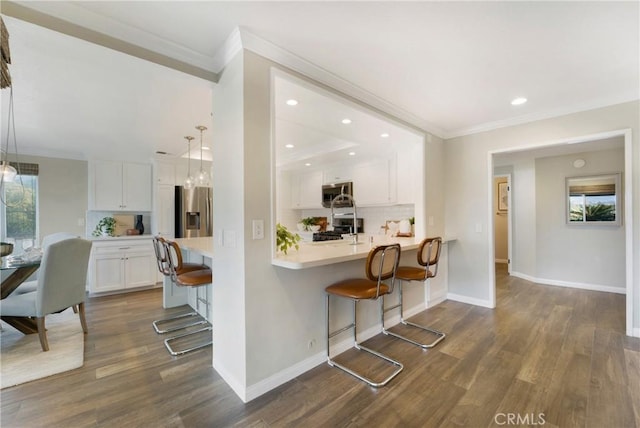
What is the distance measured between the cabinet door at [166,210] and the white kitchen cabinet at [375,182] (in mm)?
3459

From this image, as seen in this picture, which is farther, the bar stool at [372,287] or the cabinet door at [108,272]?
the cabinet door at [108,272]

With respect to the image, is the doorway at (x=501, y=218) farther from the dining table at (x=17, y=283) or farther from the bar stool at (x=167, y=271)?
the dining table at (x=17, y=283)

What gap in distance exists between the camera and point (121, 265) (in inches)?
181

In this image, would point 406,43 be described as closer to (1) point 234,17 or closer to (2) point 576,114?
(1) point 234,17

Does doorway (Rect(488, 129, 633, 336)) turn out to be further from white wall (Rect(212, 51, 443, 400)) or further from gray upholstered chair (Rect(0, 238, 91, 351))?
gray upholstered chair (Rect(0, 238, 91, 351))

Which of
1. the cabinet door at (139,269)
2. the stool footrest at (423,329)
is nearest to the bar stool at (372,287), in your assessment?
the stool footrest at (423,329)

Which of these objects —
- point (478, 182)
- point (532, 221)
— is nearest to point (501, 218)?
point (532, 221)

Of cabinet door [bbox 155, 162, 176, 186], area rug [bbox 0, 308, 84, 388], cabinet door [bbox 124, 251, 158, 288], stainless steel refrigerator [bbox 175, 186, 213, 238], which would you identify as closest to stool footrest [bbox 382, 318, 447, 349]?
area rug [bbox 0, 308, 84, 388]

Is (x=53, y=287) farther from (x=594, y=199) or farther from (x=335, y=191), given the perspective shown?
(x=594, y=199)

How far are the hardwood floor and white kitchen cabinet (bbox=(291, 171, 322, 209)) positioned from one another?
11.5 ft

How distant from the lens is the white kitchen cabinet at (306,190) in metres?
5.76

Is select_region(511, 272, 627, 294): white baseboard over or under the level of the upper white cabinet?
under

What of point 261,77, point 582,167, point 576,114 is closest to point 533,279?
point 582,167

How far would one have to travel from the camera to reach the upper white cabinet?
4723 mm
